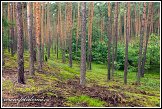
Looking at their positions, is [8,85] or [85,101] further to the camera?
[8,85]

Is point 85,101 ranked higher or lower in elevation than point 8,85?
lower

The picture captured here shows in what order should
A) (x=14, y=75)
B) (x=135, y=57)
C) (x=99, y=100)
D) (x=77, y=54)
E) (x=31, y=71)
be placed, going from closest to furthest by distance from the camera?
(x=99, y=100)
(x=14, y=75)
(x=31, y=71)
(x=135, y=57)
(x=77, y=54)

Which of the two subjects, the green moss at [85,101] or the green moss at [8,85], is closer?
the green moss at [85,101]

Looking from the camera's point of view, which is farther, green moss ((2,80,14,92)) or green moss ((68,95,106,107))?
green moss ((2,80,14,92))

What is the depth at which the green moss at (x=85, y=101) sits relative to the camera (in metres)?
9.89

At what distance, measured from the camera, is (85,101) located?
10.1 metres

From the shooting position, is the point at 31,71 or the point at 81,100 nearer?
the point at 81,100

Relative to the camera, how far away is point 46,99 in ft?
32.2

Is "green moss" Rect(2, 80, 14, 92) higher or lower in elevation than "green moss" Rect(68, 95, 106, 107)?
higher

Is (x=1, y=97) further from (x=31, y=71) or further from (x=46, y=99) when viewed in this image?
(x=31, y=71)

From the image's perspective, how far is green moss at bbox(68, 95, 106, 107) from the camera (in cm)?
989

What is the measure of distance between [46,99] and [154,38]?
2065 cm

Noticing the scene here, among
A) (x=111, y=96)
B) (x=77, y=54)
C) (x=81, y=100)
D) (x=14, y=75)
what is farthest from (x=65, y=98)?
(x=77, y=54)

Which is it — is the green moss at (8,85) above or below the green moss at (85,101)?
above
